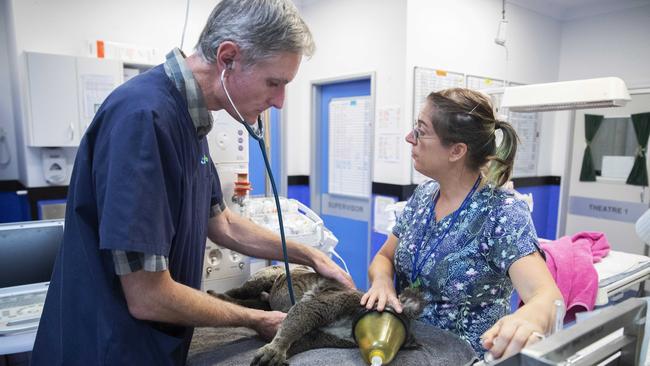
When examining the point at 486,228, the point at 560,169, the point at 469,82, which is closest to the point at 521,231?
the point at 486,228

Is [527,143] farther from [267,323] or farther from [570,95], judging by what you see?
[267,323]

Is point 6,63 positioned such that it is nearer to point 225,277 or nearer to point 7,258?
point 7,258

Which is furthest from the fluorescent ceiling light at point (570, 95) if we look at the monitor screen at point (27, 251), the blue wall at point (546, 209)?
the blue wall at point (546, 209)

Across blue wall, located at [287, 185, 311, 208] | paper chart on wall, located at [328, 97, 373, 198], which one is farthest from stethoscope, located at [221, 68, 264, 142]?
blue wall, located at [287, 185, 311, 208]

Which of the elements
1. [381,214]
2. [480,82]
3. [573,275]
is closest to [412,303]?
[573,275]

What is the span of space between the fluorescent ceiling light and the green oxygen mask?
53.4 inches

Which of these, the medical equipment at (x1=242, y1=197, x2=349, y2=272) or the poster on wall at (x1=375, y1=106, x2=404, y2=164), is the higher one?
the poster on wall at (x1=375, y1=106, x2=404, y2=164)

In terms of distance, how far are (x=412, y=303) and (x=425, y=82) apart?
2530 millimetres

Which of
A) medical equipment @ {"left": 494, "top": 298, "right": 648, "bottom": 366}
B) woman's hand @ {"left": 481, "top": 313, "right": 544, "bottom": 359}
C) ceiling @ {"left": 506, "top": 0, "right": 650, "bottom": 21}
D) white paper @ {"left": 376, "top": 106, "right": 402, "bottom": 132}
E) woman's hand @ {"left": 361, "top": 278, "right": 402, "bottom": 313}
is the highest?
ceiling @ {"left": 506, "top": 0, "right": 650, "bottom": 21}

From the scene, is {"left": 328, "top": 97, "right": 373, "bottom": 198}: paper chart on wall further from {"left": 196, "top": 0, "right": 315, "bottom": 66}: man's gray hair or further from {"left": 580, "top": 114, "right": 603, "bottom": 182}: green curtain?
{"left": 196, "top": 0, "right": 315, "bottom": 66}: man's gray hair

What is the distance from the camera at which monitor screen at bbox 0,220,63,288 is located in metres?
1.61

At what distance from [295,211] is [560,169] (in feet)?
12.7

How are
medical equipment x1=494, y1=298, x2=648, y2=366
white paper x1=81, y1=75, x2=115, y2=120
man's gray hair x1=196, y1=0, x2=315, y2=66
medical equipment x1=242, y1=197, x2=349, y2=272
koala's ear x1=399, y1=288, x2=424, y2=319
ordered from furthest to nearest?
white paper x1=81, y1=75, x2=115, y2=120
medical equipment x1=242, y1=197, x2=349, y2=272
koala's ear x1=399, y1=288, x2=424, y2=319
man's gray hair x1=196, y1=0, x2=315, y2=66
medical equipment x1=494, y1=298, x2=648, y2=366

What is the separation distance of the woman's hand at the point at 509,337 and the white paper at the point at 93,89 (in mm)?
2975
